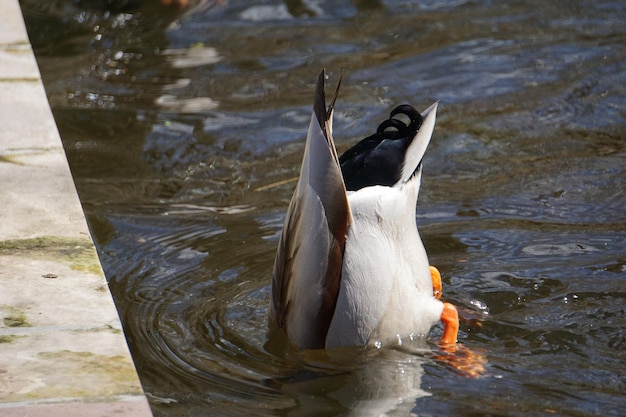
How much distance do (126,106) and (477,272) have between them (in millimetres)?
2688

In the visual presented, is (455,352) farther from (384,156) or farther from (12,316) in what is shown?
(12,316)

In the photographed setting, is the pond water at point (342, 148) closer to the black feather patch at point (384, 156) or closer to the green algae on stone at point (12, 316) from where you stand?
the green algae on stone at point (12, 316)

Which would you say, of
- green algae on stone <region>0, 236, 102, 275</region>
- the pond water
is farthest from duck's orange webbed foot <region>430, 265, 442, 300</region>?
green algae on stone <region>0, 236, 102, 275</region>

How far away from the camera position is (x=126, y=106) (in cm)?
589

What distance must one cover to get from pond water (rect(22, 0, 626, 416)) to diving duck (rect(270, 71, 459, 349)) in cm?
10

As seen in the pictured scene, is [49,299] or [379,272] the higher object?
[49,299]

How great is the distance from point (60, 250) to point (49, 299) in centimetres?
32

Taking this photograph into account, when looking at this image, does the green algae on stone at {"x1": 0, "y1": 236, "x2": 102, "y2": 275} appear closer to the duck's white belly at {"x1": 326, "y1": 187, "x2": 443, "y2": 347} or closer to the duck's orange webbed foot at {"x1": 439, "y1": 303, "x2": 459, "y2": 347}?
the duck's white belly at {"x1": 326, "y1": 187, "x2": 443, "y2": 347}

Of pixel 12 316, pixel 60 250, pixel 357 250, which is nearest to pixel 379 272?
pixel 357 250

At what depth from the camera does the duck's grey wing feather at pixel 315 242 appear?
10.4 feet

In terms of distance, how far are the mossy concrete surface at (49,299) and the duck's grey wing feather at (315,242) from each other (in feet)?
2.02

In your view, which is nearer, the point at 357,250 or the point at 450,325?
the point at 357,250

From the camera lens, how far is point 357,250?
3.29 meters

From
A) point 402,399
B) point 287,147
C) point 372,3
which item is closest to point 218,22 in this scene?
point 372,3
